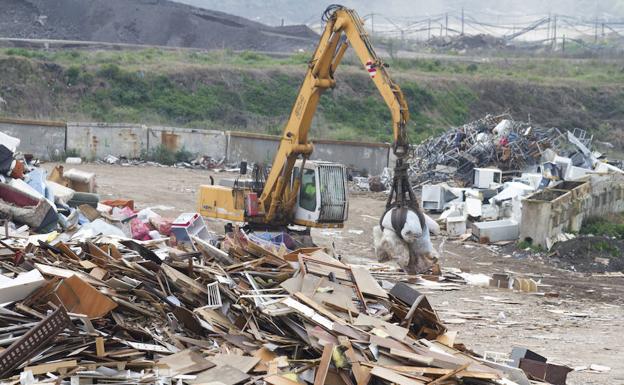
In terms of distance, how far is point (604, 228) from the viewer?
21.6 metres

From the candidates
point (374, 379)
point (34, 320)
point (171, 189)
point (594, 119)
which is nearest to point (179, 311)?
point (34, 320)

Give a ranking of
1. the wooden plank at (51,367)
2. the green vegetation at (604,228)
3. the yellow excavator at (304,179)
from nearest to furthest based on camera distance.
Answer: the wooden plank at (51,367)
the yellow excavator at (304,179)
the green vegetation at (604,228)

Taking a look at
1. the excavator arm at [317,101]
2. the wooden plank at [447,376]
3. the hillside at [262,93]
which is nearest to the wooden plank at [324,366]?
the wooden plank at [447,376]

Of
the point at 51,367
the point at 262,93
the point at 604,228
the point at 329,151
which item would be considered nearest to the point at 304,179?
the point at 604,228

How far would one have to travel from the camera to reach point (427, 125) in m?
41.4

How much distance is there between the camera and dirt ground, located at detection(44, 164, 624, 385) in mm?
11688

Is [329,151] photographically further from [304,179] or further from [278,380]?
[278,380]

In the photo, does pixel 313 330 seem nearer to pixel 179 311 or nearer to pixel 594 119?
pixel 179 311

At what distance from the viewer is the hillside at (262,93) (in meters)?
36.5

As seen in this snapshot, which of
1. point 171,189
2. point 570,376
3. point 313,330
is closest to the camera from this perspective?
point 313,330

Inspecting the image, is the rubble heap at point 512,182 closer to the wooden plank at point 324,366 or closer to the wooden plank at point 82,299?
the wooden plank at point 324,366

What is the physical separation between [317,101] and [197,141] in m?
15.1

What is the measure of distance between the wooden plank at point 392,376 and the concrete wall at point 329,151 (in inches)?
887

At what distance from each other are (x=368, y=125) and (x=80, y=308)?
31.8 metres
